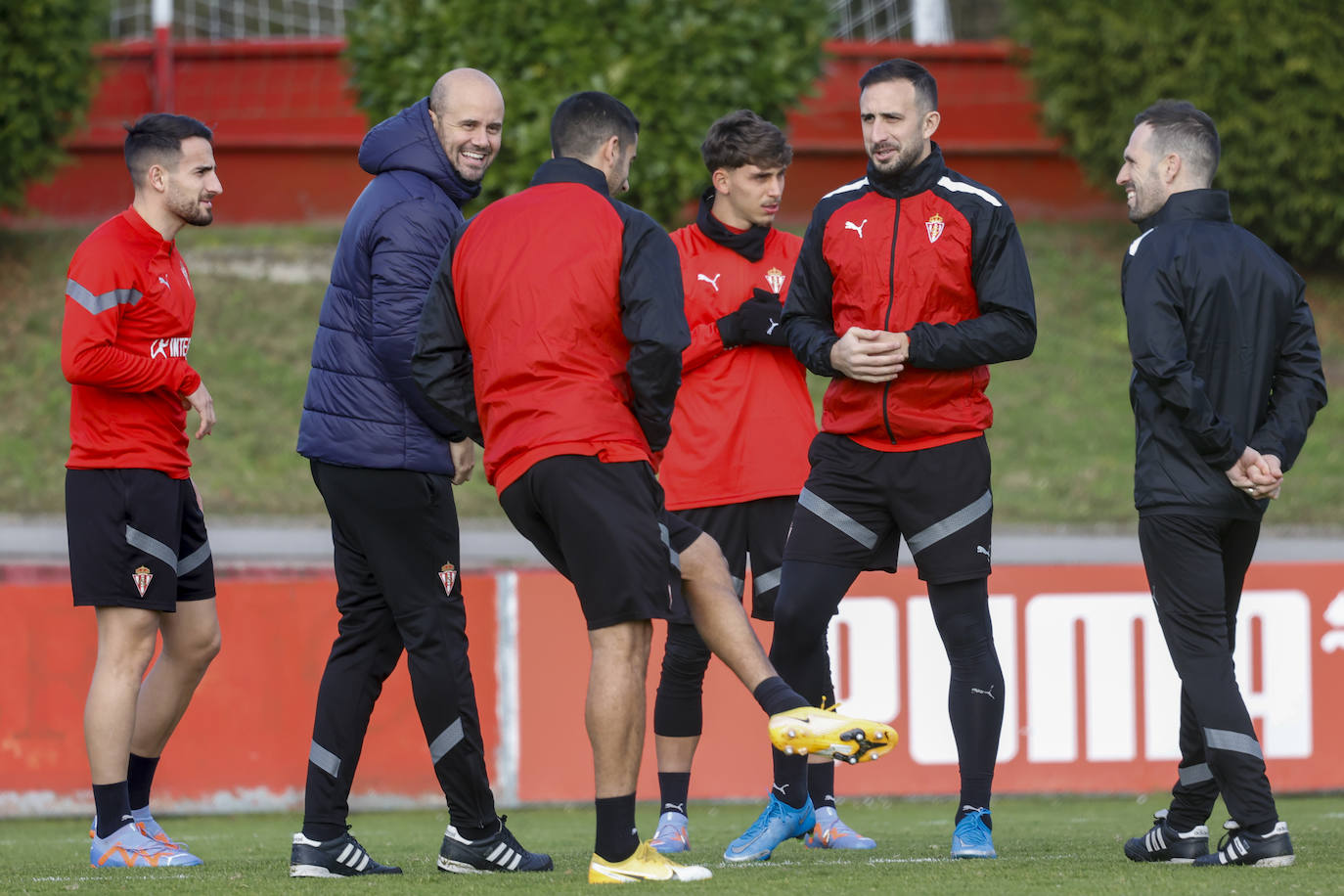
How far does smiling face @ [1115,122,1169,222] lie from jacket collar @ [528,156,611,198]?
1585 millimetres

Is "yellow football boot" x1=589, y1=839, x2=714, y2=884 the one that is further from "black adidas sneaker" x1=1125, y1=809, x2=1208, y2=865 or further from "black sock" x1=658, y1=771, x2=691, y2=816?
"black adidas sneaker" x1=1125, y1=809, x2=1208, y2=865

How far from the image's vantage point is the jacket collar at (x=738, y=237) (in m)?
6.01

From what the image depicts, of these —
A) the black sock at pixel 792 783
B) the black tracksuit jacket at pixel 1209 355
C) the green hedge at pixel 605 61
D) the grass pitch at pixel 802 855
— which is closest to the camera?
the grass pitch at pixel 802 855

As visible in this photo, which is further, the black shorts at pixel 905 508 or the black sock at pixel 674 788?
the black sock at pixel 674 788

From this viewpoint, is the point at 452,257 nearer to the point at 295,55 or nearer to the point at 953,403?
the point at 953,403

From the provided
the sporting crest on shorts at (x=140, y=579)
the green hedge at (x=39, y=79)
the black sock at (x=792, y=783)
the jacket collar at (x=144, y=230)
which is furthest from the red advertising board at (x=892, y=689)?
the green hedge at (x=39, y=79)

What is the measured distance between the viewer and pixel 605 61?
13.6 meters

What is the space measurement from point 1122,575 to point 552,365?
4267 mm

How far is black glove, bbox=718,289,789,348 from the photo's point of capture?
228 inches

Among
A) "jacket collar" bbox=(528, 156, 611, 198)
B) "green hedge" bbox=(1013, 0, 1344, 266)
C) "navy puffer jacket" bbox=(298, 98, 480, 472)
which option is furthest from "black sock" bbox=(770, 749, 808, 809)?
"green hedge" bbox=(1013, 0, 1344, 266)

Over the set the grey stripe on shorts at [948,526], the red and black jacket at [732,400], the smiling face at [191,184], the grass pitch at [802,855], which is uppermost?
the smiling face at [191,184]

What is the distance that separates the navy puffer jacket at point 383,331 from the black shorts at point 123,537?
0.67 meters

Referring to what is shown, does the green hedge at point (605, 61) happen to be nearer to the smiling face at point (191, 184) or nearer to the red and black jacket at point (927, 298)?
the smiling face at point (191, 184)

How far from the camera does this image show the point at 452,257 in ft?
15.1
